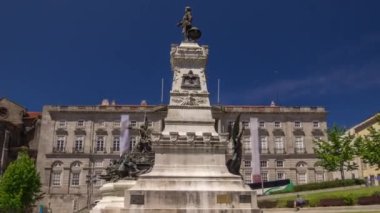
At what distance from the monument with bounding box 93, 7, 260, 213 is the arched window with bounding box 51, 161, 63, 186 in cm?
5128

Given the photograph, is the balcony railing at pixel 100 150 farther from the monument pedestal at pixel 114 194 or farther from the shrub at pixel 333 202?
the monument pedestal at pixel 114 194

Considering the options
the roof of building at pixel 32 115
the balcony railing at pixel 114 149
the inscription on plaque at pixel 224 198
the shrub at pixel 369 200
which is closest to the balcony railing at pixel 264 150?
the balcony railing at pixel 114 149

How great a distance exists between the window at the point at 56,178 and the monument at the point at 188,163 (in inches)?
2017

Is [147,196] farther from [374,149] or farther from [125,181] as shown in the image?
[374,149]

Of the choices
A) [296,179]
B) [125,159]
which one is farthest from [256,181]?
[125,159]

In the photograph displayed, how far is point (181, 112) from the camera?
21922 millimetres

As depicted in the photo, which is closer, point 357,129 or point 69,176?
point 69,176

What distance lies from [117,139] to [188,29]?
50.3m

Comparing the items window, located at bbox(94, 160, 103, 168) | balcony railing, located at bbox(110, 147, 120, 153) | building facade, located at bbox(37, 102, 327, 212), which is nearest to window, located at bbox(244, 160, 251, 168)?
building facade, located at bbox(37, 102, 327, 212)

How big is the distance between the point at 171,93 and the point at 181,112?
1222 mm

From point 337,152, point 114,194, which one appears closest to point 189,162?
point 114,194

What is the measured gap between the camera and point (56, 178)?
6875cm

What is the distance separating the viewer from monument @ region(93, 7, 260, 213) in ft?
61.4

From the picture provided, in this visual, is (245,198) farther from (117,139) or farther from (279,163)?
(117,139)
